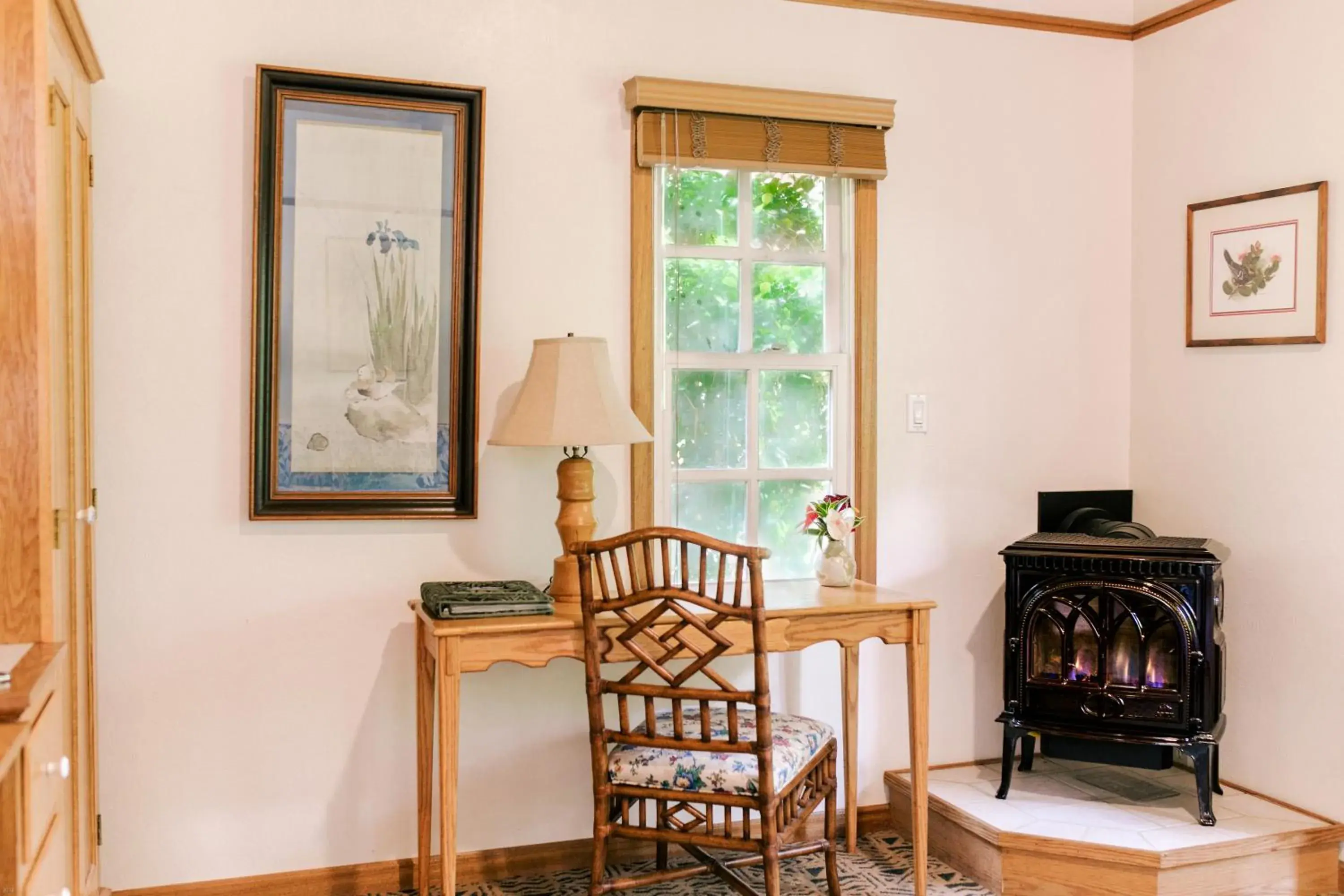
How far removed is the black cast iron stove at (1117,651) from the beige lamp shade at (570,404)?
3.92ft

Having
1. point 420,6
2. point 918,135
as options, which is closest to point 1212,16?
point 918,135

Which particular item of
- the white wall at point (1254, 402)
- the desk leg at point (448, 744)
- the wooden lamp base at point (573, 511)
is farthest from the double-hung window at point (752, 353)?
the white wall at point (1254, 402)

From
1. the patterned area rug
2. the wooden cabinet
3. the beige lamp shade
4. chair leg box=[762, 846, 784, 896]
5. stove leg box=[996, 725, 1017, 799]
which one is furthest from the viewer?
stove leg box=[996, 725, 1017, 799]

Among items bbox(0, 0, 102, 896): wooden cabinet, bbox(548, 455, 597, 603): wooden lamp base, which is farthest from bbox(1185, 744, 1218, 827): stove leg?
bbox(0, 0, 102, 896): wooden cabinet

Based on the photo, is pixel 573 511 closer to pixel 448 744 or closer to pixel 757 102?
pixel 448 744

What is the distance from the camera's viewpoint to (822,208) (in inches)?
143

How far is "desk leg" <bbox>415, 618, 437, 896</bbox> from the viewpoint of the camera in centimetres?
311

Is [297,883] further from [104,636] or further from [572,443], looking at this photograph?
[572,443]

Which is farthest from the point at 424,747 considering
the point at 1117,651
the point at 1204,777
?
the point at 1204,777

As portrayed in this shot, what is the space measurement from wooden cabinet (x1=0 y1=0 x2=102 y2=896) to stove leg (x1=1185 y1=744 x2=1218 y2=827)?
265 centimetres

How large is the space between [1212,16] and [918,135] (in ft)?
3.01

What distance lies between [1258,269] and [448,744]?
2.55 meters

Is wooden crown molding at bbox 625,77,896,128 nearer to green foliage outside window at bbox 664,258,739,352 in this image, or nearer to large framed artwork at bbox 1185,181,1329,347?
green foliage outside window at bbox 664,258,739,352

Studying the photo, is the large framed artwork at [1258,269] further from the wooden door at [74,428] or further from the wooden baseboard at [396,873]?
the wooden door at [74,428]
